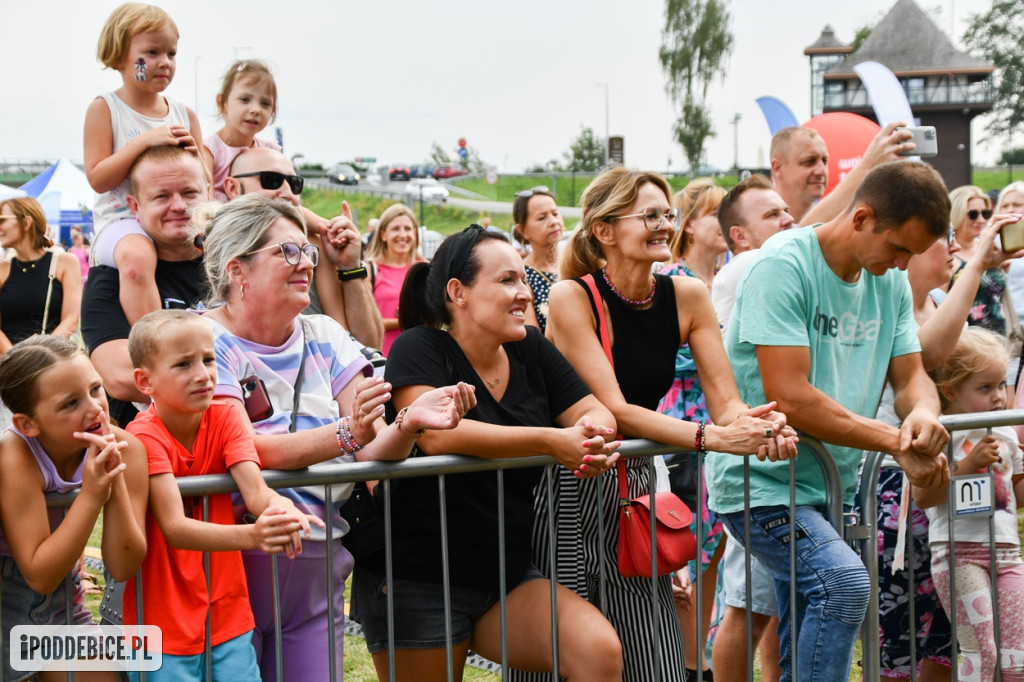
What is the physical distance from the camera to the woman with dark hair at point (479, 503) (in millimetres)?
3107

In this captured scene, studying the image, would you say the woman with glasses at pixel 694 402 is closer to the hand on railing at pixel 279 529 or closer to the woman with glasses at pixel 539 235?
the woman with glasses at pixel 539 235

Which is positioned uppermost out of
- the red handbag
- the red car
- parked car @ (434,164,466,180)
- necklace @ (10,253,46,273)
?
parked car @ (434,164,466,180)

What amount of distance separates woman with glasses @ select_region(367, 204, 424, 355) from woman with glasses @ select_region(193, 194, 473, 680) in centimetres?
422

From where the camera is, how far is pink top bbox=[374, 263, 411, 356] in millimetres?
7445

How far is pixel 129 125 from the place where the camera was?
162 inches

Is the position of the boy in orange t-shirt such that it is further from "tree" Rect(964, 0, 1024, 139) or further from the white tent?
"tree" Rect(964, 0, 1024, 139)

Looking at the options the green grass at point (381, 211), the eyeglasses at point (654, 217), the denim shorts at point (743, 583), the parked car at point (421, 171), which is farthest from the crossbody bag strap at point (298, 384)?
the parked car at point (421, 171)

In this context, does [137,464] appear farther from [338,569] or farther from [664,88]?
[664,88]

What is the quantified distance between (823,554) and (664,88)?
64517 millimetres

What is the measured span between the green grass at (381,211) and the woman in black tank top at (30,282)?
106 ft

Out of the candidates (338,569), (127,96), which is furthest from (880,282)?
(127,96)

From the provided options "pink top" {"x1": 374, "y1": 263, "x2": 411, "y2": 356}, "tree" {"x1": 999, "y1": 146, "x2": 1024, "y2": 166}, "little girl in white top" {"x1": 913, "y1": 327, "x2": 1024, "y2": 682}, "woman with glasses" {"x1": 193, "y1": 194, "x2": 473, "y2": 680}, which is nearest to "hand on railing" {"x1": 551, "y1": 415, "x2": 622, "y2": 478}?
"woman with glasses" {"x1": 193, "y1": 194, "x2": 473, "y2": 680}

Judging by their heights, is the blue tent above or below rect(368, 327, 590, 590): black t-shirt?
above

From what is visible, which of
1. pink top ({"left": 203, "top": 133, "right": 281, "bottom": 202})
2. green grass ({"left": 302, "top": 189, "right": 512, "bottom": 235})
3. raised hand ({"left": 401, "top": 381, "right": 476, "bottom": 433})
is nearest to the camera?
raised hand ({"left": 401, "top": 381, "right": 476, "bottom": 433})
